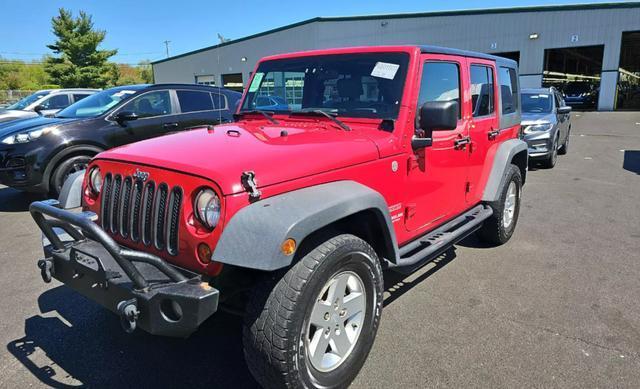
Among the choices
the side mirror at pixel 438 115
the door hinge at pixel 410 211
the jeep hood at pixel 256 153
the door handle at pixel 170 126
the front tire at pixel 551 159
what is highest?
the side mirror at pixel 438 115

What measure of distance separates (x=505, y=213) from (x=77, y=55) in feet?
167

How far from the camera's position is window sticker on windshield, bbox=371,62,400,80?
11.1 feet

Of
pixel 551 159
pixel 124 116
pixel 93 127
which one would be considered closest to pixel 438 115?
pixel 124 116

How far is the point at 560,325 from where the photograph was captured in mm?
3375

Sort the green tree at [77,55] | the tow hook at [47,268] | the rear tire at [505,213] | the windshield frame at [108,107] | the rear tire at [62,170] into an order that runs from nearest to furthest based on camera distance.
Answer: the tow hook at [47,268], the rear tire at [505,213], the rear tire at [62,170], the windshield frame at [108,107], the green tree at [77,55]

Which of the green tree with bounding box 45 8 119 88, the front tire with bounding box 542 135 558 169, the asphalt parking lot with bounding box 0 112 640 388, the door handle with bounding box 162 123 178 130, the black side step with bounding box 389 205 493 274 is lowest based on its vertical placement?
the asphalt parking lot with bounding box 0 112 640 388

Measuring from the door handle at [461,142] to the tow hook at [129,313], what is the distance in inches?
107

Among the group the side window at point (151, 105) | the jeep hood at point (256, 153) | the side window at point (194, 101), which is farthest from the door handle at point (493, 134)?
the side window at point (151, 105)

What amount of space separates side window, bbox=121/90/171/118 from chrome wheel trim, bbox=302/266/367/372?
5.76m

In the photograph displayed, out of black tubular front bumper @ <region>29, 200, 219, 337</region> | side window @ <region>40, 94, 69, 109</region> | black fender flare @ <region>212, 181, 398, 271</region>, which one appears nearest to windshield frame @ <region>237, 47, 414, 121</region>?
black fender flare @ <region>212, 181, 398, 271</region>

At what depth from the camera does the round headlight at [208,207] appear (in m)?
2.30

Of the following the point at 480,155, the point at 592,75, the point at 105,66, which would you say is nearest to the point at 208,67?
the point at 105,66

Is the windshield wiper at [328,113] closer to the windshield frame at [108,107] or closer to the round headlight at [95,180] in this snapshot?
the round headlight at [95,180]

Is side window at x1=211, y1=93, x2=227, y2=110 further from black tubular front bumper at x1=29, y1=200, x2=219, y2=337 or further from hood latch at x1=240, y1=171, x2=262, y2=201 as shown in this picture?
hood latch at x1=240, y1=171, x2=262, y2=201
